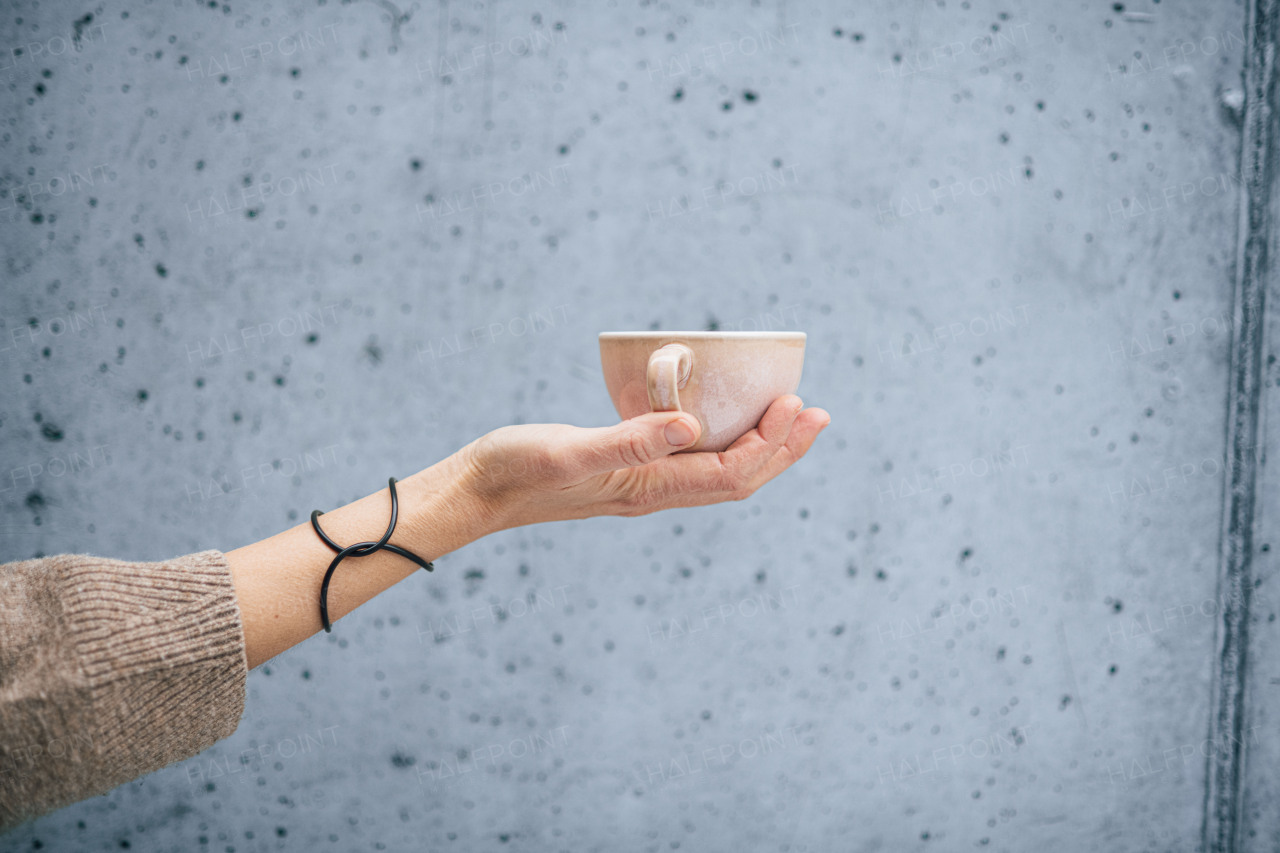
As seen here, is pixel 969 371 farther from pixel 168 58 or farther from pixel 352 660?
pixel 168 58

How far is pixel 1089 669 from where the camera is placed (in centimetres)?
112

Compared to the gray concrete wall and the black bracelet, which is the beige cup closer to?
the black bracelet

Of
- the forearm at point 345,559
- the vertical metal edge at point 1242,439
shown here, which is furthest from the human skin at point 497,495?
the vertical metal edge at point 1242,439

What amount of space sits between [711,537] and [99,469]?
35.0 inches

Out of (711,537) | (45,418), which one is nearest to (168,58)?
(45,418)

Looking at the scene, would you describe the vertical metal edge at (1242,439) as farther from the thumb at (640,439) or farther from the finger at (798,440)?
the thumb at (640,439)

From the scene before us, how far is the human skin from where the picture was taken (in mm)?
609

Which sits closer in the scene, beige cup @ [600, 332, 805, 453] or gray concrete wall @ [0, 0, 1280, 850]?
beige cup @ [600, 332, 805, 453]

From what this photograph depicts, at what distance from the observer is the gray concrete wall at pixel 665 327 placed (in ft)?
3.16

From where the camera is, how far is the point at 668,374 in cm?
52

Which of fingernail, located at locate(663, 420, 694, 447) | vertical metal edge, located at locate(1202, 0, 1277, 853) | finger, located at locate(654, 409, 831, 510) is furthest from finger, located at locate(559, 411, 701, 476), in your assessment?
vertical metal edge, located at locate(1202, 0, 1277, 853)

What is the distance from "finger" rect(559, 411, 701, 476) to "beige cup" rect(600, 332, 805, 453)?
0.05ft

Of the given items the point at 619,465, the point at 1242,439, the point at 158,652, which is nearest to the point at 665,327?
the point at 619,465

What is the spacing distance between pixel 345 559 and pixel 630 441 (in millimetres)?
316
